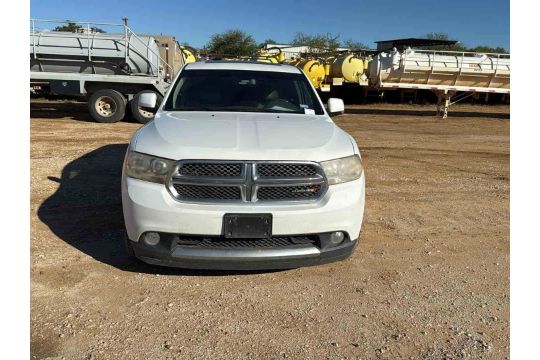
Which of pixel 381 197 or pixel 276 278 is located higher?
pixel 381 197

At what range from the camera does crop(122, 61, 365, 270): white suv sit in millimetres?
3119

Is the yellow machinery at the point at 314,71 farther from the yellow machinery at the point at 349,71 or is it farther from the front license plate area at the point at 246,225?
the front license plate area at the point at 246,225

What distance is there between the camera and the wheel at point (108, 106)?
518 inches

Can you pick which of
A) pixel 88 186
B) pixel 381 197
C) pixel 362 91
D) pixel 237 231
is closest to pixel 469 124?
pixel 362 91

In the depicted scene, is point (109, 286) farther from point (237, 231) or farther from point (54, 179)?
point (54, 179)

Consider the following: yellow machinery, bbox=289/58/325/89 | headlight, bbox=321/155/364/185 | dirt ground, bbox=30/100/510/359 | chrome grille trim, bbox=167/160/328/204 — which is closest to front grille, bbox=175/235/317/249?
chrome grille trim, bbox=167/160/328/204

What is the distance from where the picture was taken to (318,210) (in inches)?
126

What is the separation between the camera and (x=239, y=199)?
316cm

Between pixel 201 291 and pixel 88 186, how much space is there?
A: 337 cm

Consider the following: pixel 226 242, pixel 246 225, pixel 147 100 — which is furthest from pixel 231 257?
pixel 147 100

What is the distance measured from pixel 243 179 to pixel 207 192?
27 centimetres

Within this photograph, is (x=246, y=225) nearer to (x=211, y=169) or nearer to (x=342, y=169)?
(x=211, y=169)

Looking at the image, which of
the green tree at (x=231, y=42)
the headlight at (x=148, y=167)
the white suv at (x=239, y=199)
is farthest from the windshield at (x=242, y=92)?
the green tree at (x=231, y=42)

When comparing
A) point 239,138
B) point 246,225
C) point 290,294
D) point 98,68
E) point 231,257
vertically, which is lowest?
point 290,294
